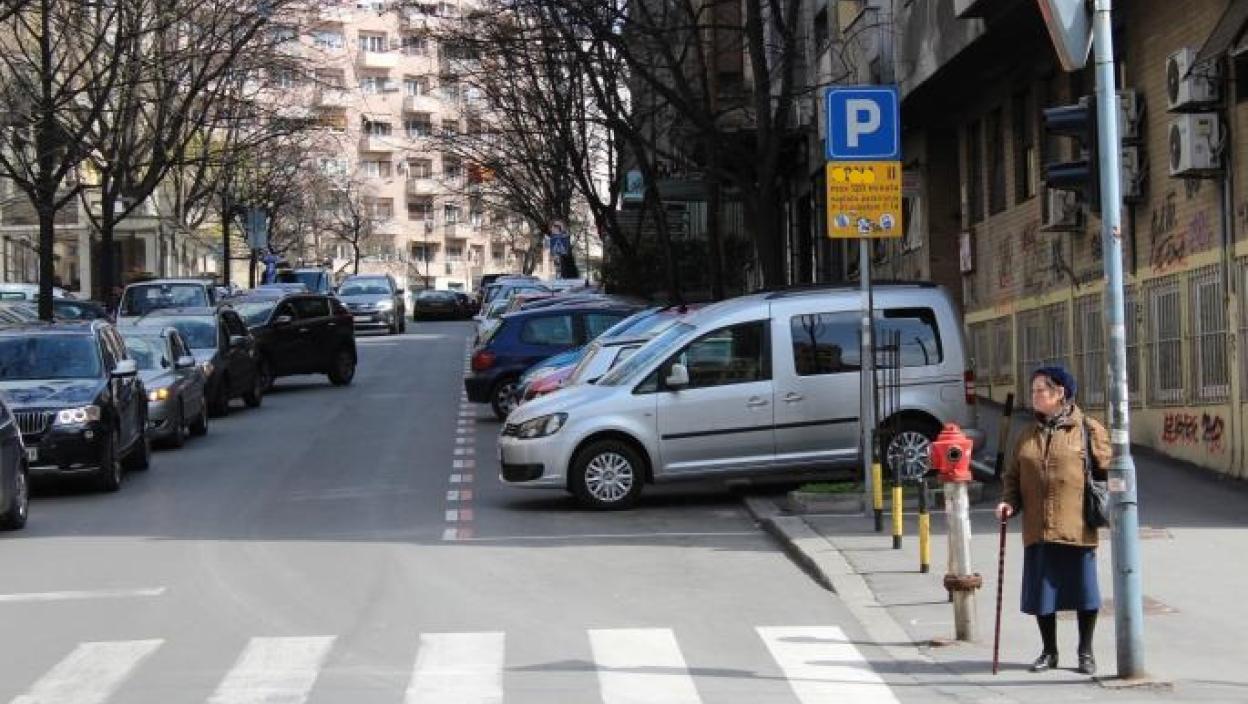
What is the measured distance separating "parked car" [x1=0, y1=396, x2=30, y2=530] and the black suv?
1641mm

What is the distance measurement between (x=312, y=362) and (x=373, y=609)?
2221cm

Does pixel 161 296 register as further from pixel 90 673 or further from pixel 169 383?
pixel 90 673

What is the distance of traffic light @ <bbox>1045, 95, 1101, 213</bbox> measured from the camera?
893 cm

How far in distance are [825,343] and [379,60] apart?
102 m

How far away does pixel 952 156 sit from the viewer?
29.3 m

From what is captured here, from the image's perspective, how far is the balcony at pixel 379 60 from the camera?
115312 mm

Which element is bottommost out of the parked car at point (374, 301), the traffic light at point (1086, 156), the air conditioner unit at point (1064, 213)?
the traffic light at point (1086, 156)

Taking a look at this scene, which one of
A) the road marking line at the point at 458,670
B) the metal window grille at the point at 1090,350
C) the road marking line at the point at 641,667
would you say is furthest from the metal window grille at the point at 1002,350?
the road marking line at the point at 458,670

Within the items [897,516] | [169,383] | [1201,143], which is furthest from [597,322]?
[897,516]

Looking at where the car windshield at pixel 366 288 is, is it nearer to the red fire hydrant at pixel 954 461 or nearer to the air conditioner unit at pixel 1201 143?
the air conditioner unit at pixel 1201 143

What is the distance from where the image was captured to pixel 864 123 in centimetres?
1490

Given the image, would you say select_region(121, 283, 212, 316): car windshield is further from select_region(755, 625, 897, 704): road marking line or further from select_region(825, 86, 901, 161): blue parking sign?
select_region(755, 625, 897, 704): road marking line

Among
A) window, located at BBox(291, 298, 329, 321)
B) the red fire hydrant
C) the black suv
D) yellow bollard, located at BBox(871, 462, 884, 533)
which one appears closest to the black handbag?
the red fire hydrant

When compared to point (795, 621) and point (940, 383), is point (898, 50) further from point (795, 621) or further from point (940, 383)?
point (795, 621)
